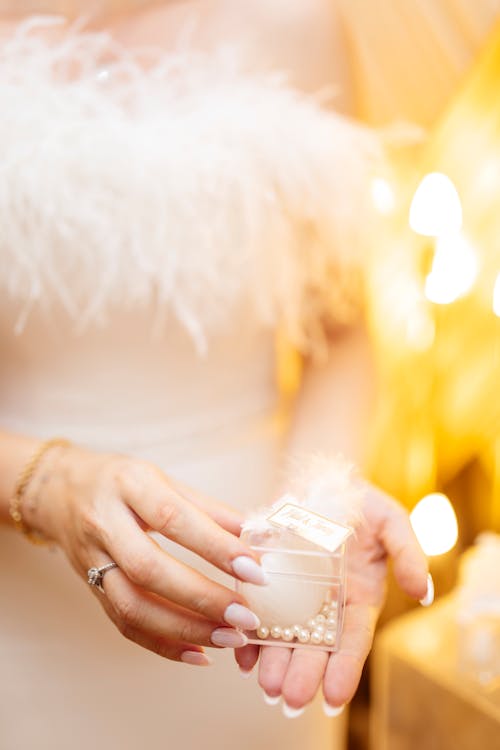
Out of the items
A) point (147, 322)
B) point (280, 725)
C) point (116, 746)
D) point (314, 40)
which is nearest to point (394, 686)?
point (280, 725)

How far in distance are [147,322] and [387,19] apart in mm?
852

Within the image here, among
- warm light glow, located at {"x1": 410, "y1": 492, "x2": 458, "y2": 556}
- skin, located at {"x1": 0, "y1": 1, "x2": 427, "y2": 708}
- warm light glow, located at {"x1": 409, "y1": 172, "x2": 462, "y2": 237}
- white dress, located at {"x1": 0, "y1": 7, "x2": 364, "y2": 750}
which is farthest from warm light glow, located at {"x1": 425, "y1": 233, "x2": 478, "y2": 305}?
skin, located at {"x1": 0, "y1": 1, "x2": 427, "y2": 708}

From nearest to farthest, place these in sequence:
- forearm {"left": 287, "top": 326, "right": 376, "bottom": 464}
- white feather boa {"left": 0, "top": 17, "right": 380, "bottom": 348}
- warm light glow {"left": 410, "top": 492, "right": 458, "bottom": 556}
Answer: white feather boa {"left": 0, "top": 17, "right": 380, "bottom": 348}, forearm {"left": 287, "top": 326, "right": 376, "bottom": 464}, warm light glow {"left": 410, "top": 492, "right": 458, "bottom": 556}

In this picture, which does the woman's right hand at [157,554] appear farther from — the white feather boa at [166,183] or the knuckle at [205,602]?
the white feather boa at [166,183]

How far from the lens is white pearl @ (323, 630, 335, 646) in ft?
1.54

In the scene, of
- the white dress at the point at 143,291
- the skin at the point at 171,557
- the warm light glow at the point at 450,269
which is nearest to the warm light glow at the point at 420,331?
the warm light glow at the point at 450,269

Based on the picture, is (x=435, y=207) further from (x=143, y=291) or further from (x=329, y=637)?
(x=329, y=637)

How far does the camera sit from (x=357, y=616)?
503 mm

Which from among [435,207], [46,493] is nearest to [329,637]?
[46,493]

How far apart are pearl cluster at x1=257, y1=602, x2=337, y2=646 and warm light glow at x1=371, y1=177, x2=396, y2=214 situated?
584mm

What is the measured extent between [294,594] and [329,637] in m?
0.04

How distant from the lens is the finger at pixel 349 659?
1.49ft

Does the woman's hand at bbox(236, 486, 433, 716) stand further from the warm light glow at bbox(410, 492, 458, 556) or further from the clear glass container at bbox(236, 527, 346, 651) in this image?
the warm light glow at bbox(410, 492, 458, 556)

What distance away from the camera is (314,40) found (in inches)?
33.4
